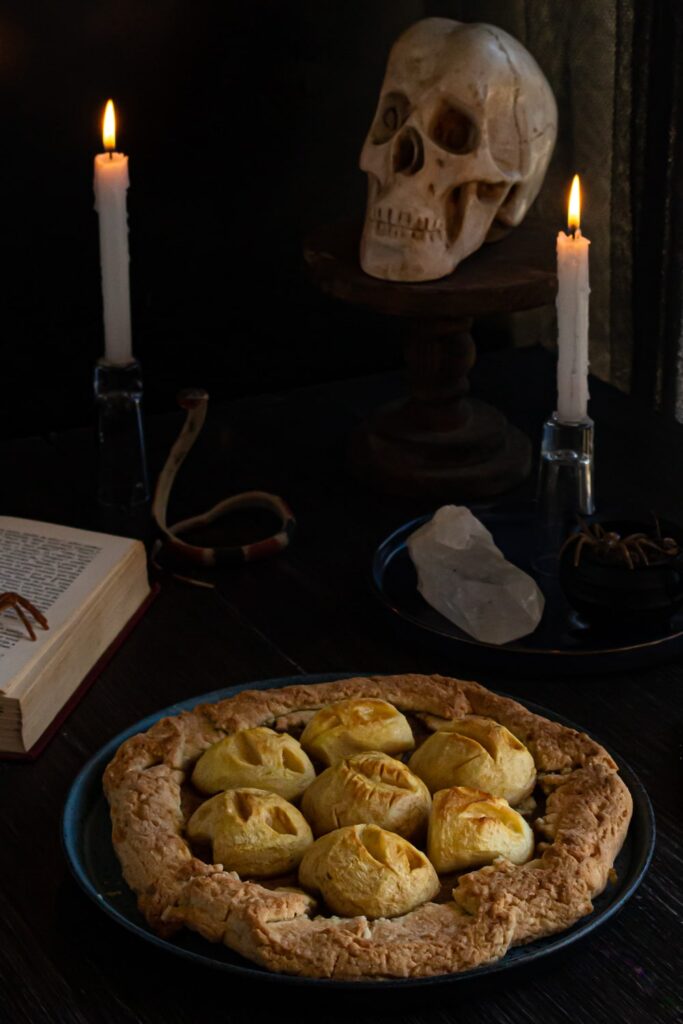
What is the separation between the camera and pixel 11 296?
164 cm

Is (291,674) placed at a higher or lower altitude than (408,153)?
lower

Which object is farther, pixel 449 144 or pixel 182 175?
pixel 182 175

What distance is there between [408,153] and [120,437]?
0.40m

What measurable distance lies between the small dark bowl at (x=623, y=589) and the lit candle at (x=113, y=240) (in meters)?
0.51

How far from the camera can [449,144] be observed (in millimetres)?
1433

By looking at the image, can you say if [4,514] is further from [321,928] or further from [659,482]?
[321,928]

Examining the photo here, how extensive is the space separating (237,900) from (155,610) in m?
0.49

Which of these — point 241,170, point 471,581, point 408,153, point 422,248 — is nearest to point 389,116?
point 408,153

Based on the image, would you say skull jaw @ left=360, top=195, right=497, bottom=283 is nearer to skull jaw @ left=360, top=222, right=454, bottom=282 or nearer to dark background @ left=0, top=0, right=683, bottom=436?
skull jaw @ left=360, top=222, right=454, bottom=282

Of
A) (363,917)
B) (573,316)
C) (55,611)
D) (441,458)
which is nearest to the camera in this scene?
(363,917)

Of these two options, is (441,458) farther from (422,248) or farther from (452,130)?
(452,130)

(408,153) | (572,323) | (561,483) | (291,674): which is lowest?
(291,674)

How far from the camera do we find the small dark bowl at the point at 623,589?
3.74 ft

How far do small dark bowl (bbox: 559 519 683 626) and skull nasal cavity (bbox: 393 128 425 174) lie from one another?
0.47 meters
